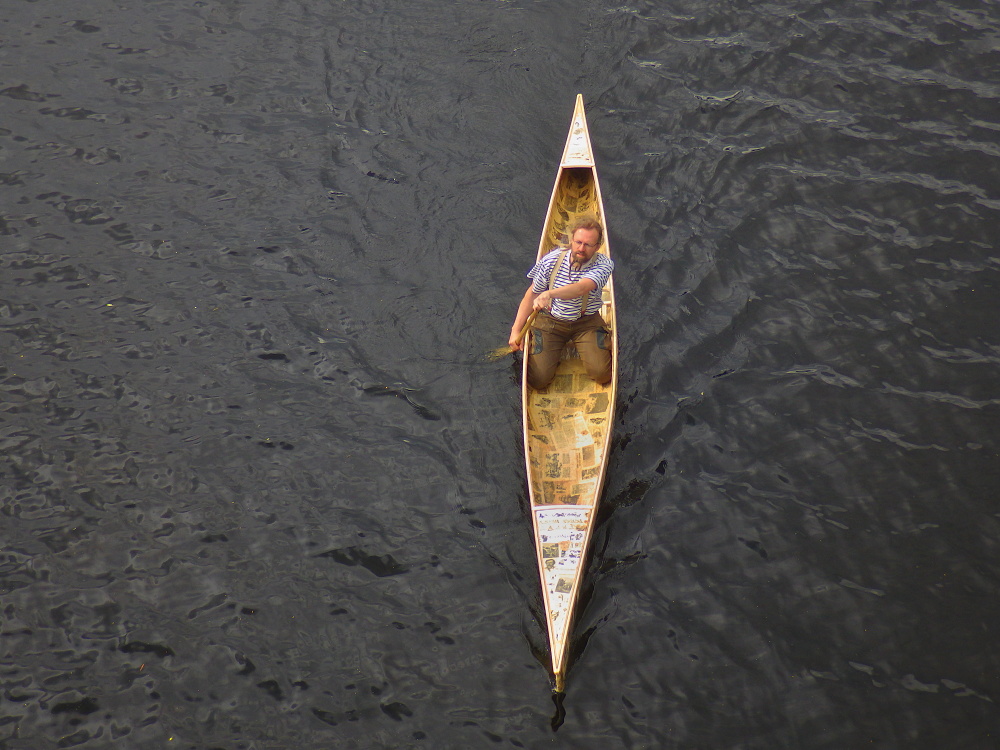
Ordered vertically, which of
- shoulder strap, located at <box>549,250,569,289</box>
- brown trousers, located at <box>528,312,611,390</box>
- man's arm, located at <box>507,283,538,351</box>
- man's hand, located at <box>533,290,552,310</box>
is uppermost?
shoulder strap, located at <box>549,250,569,289</box>

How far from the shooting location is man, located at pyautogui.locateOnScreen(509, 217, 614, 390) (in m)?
9.27

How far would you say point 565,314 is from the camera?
954 cm

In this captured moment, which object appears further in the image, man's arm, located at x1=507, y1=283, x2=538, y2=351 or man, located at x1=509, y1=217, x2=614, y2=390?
man's arm, located at x1=507, y1=283, x2=538, y2=351

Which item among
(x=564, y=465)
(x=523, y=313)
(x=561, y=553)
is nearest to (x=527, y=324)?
(x=523, y=313)

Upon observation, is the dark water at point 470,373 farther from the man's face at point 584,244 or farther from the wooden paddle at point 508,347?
the man's face at point 584,244

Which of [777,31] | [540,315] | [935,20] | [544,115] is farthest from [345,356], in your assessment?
[935,20]

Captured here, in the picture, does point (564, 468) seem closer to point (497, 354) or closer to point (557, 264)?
point (497, 354)

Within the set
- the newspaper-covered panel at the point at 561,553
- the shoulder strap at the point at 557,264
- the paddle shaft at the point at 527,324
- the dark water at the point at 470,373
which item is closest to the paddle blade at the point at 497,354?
the dark water at the point at 470,373

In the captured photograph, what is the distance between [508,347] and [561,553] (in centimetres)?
330

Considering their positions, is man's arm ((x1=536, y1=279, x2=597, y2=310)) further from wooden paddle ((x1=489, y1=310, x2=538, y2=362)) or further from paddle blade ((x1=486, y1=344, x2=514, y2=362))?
paddle blade ((x1=486, y1=344, x2=514, y2=362))

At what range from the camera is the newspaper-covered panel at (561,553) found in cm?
743

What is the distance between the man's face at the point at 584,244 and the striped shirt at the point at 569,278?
28 cm

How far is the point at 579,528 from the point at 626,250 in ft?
16.4

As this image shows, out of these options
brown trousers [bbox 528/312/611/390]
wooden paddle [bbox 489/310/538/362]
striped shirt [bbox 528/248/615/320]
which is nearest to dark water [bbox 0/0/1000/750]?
wooden paddle [bbox 489/310/538/362]
